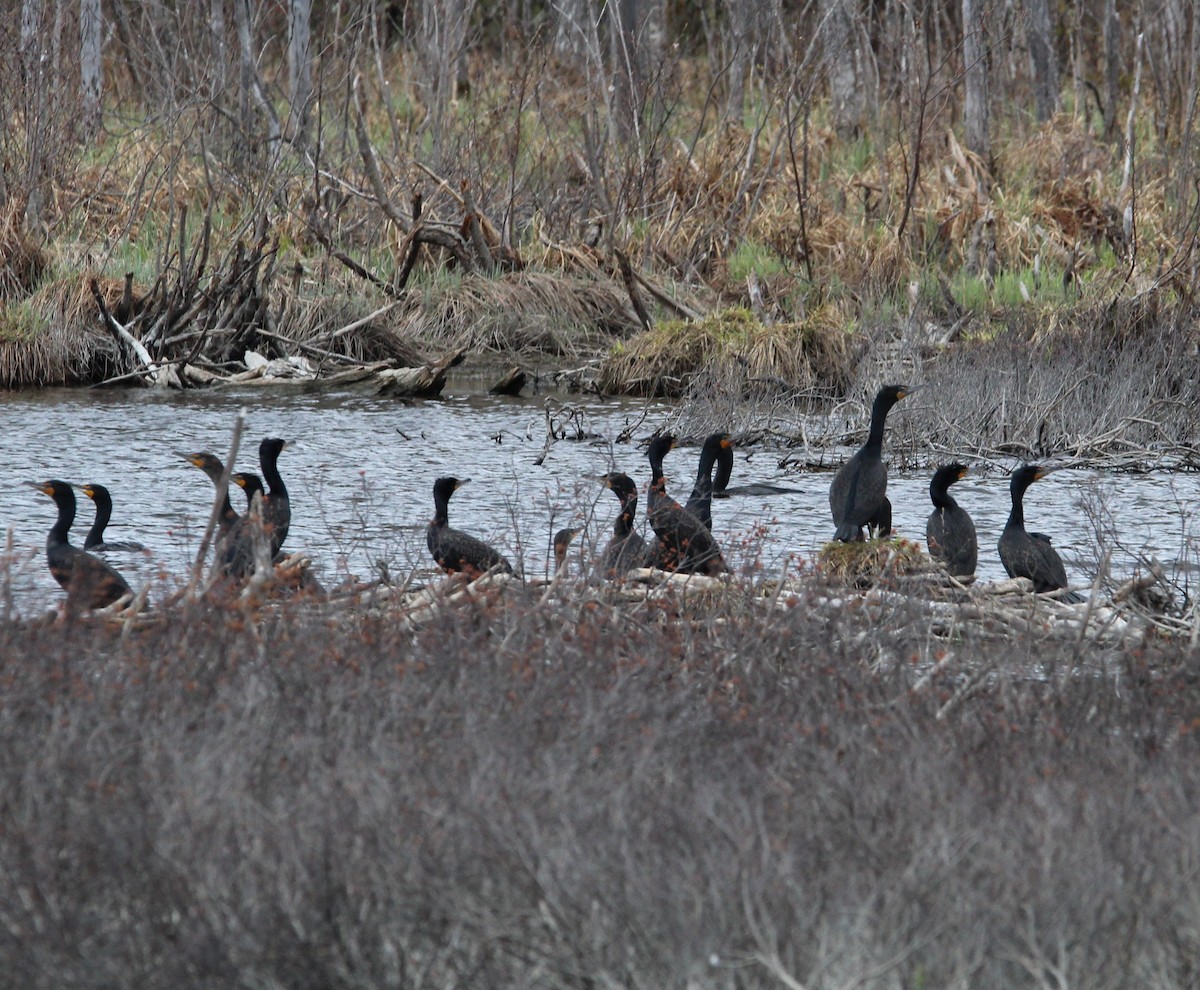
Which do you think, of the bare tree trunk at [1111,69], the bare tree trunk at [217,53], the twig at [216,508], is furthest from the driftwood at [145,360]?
the bare tree trunk at [1111,69]

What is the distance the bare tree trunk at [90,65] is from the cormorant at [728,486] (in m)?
11.7

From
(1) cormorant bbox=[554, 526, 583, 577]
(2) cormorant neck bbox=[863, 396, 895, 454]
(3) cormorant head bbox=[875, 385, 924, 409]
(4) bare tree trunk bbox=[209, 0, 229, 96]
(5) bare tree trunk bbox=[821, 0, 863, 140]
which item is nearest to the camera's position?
(1) cormorant bbox=[554, 526, 583, 577]

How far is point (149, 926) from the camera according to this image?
3.41m

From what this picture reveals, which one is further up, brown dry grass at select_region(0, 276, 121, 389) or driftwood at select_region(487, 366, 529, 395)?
brown dry grass at select_region(0, 276, 121, 389)

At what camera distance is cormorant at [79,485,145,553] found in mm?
8375

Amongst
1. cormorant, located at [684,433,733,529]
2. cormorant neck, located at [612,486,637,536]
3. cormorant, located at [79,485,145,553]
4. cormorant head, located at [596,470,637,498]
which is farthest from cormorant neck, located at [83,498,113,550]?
cormorant, located at [684,433,733,529]

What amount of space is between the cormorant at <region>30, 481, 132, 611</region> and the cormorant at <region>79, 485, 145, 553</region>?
0.26 meters

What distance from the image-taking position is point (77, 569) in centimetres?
575

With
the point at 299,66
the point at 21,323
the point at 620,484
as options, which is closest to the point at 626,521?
the point at 620,484

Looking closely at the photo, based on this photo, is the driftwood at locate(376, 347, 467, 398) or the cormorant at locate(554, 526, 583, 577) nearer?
the cormorant at locate(554, 526, 583, 577)

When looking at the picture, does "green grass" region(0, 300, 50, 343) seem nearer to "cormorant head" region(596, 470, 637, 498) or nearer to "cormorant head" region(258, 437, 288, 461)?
"cormorant head" region(258, 437, 288, 461)

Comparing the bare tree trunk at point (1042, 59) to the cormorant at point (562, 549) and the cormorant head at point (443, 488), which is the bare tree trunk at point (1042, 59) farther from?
the cormorant at point (562, 549)

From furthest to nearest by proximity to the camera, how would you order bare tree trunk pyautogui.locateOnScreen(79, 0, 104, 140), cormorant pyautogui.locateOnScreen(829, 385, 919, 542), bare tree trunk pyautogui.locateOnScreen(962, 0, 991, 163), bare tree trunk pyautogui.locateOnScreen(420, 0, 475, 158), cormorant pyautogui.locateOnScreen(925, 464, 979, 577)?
bare tree trunk pyautogui.locateOnScreen(962, 0, 991, 163)
bare tree trunk pyautogui.locateOnScreen(79, 0, 104, 140)
bare tree trunk pyautogui.locateOnScreen(420, 0, 475, 158)
cormorant pyautogui.locateOnScreen(829, 385, 919, 542)
cormorant pyautogui.locateOnScreen(925, 464, 979, 577)

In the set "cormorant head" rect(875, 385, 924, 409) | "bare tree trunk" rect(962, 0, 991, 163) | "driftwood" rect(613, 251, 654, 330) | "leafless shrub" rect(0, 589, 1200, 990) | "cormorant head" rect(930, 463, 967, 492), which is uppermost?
"bare tree trunk" rect(962, 0, 991, 163)
